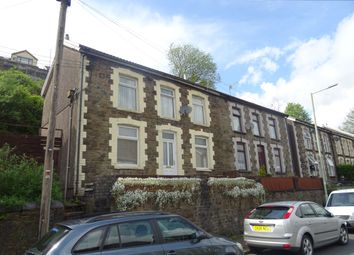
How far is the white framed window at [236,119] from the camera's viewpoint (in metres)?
21.5

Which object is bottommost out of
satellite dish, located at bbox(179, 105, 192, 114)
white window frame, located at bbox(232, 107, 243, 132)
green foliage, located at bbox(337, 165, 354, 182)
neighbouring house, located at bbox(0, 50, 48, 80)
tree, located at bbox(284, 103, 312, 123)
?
green foliage, located at bbox(337, 165, 354, 182)

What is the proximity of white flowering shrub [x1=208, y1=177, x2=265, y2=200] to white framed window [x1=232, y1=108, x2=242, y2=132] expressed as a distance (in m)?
6.50

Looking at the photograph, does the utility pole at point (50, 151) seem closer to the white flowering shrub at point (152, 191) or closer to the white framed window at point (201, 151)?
the white flowering shrub at point (152, 191)

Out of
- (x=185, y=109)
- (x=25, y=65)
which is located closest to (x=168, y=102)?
(x=185, y=109)

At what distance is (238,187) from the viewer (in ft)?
47.4

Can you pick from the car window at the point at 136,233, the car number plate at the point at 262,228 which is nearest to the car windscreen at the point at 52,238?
the car window at the point at 136,233

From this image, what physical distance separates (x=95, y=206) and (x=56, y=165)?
17.2 ft

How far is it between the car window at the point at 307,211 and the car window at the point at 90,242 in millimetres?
6712

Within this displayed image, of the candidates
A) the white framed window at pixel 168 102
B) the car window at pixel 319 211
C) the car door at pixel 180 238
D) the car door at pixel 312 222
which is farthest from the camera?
the white framed window at pixel 168 102

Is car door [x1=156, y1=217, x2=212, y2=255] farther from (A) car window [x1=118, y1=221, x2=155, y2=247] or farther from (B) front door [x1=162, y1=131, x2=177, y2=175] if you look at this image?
(B) front door [x1=162, y1=131, x2=177, y2=175]

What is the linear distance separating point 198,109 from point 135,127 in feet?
18.0

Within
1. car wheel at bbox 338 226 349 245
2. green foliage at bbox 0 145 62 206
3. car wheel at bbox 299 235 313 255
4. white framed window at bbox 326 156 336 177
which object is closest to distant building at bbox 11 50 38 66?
white framed window at bbox 326 156 336 177

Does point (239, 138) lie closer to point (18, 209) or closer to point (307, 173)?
point (307, 173)

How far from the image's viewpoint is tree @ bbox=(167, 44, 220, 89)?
121 feet
